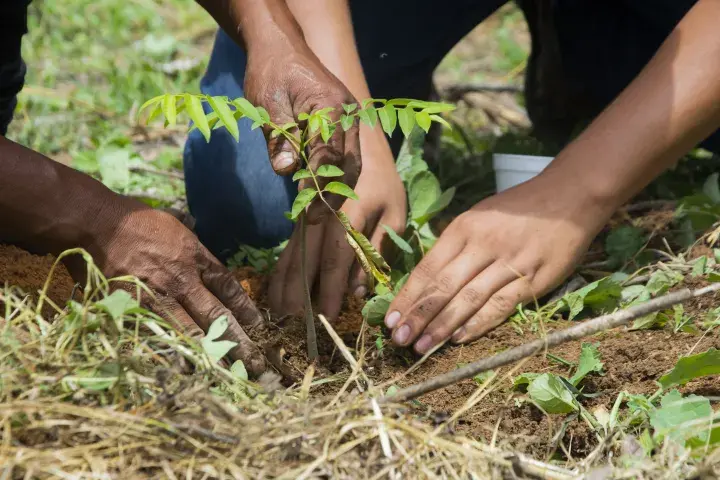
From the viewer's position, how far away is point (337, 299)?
73.5 inches

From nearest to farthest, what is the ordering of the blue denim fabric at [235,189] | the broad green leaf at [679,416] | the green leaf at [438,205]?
the broad green leaf at [679,416]
the green leaf at [438,205]
the blue denim fabric at [235,189]

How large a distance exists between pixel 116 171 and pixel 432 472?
1.81 metres

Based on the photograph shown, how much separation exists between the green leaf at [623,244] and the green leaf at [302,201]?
97cm

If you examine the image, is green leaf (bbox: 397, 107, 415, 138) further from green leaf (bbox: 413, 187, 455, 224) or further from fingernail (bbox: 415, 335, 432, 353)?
green leaf (bbox: 413, 187, 455, 224)

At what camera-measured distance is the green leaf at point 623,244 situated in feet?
6.81

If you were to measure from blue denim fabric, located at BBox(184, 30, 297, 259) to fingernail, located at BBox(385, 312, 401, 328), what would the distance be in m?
0.73

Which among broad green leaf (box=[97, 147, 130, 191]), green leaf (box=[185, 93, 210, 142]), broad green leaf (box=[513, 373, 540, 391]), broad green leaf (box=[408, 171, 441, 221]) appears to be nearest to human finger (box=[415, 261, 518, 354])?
broad green leaf (box=[513, 373, 540, 391])

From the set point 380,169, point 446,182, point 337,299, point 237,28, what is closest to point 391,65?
point 446,182

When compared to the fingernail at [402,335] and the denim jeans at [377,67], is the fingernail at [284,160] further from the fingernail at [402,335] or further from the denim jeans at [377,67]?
the denim jeans at [377,67]

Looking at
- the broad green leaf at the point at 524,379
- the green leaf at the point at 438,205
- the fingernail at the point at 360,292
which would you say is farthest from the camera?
the green leaf at the point at 438,205

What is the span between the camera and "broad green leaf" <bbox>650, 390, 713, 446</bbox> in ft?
4.19

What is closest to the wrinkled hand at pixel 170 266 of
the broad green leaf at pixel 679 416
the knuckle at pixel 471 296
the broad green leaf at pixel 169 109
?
the broad green leaf at pixel 169 109

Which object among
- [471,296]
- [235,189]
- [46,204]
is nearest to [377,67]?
[235,189]

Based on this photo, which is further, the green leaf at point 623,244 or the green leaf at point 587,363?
the green leaf at point 623,244
